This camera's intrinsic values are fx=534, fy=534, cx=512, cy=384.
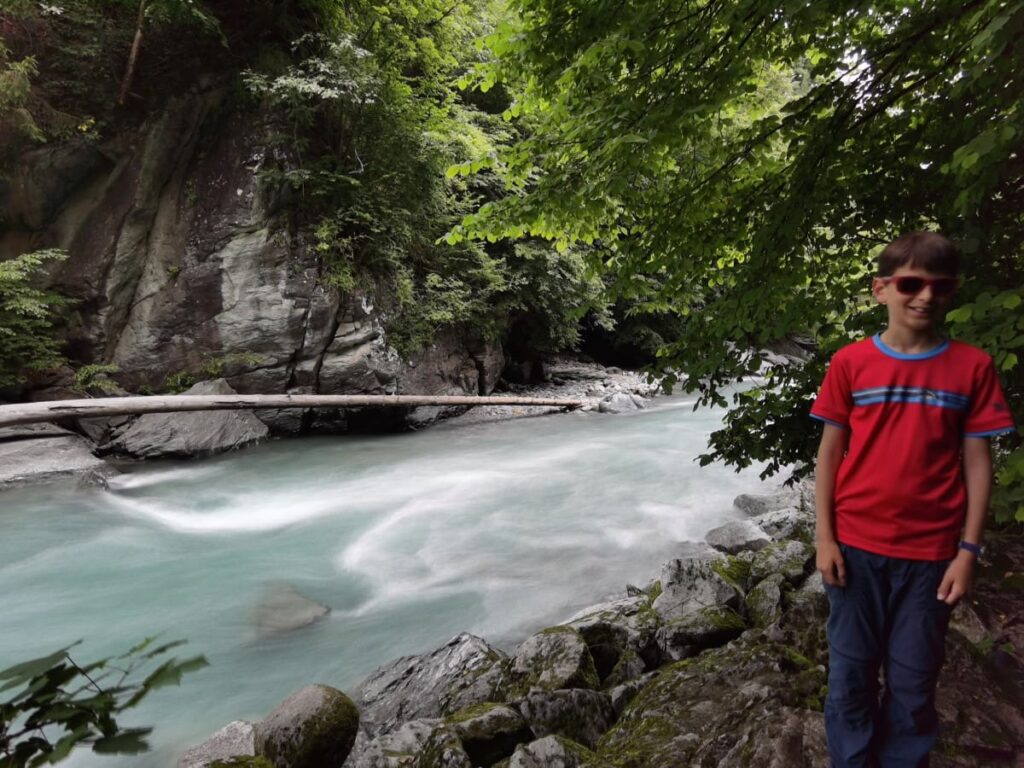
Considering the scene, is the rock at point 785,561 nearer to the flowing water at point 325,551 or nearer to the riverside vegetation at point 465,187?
the riverside vegetation at point 465,187

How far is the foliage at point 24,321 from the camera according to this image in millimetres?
9773

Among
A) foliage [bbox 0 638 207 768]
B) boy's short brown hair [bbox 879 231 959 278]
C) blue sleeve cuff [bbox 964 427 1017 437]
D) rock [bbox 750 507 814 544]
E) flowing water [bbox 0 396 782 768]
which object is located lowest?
flowing water [bbox 0 396 782 768]

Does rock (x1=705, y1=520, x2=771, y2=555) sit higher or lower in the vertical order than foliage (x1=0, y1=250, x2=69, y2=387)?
lower

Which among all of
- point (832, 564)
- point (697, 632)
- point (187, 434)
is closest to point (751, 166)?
point (832, 564)

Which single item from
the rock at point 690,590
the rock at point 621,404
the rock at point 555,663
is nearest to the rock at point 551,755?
the rock at point 555,663

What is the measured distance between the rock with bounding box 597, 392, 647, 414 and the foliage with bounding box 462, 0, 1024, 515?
1255 cm

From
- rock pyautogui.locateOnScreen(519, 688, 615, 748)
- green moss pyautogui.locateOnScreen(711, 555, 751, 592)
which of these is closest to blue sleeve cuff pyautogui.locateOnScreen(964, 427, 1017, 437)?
rock pyautogui.locateOnScreen(519, 688, 615, 748)

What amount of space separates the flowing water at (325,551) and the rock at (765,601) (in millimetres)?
1780

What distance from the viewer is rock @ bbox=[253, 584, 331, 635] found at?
16.6 feet

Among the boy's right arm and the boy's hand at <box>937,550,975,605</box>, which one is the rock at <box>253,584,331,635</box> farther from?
the boy's hand at <box>937,550,975,605</box>

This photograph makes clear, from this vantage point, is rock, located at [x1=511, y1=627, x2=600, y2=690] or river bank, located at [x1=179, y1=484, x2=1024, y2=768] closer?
river bank, located at [x1=179, y1=484, x2=1024, y2=768]


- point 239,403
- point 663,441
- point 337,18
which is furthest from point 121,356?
point 663,441

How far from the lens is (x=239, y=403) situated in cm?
713

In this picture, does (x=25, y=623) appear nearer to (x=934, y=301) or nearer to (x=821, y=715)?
(x=821, y=715)
